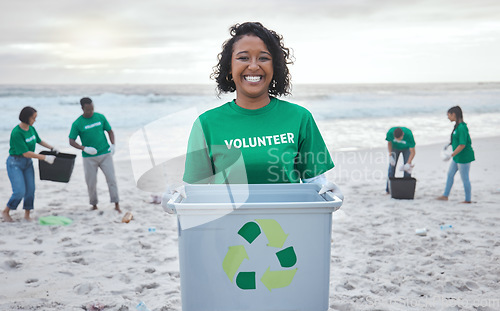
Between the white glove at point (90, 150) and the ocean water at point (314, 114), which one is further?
the ocean water at point (314, 114)

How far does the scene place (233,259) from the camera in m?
1.28

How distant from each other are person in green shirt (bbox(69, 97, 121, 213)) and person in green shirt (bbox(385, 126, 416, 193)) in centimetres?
425

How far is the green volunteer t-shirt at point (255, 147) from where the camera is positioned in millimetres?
1772

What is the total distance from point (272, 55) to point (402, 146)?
5433 millimetres

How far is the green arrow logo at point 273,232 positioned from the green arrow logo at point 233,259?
85 mm

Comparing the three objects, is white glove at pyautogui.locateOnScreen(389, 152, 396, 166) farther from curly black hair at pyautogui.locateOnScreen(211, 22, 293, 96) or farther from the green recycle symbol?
the green recycle symbol

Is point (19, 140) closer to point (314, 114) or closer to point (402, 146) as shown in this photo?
point (402, 146)

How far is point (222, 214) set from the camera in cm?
124

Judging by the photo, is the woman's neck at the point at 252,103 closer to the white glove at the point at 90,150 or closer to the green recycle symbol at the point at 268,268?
the green recycle symbol at the point at 268,268

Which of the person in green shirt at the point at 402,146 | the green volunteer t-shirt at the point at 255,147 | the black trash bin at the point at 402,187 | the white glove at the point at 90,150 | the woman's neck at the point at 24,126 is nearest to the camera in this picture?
the green volunteer t-shirt at the point at 255,147

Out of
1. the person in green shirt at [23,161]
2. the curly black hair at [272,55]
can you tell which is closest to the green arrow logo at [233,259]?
the curly black hair at [272,55]

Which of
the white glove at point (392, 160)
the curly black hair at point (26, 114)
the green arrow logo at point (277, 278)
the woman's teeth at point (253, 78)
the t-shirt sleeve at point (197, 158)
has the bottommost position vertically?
the white glove at point (392, 160)

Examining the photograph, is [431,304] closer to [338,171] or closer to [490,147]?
[338,171]

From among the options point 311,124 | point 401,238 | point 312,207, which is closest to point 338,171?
point 401,238
